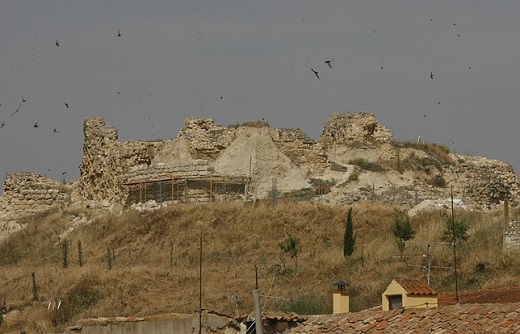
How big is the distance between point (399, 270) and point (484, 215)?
26.1 feet

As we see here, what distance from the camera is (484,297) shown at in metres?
33.8

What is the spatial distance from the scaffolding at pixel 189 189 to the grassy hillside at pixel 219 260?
3.71 feet

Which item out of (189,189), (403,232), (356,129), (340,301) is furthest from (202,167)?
(340,301)

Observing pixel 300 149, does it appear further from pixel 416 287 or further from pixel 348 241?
pixel 416 287

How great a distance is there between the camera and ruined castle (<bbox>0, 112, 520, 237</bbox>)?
53.1 meters

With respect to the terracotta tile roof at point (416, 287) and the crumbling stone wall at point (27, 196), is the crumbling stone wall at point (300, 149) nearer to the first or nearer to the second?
the crumbling stone wall at point (27, 196)

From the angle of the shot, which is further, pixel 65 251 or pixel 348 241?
pixel 65 251

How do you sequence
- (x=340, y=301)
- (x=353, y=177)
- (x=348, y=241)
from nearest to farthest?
1. (x=340, y=301)
2. (x=348, y=241)
3. (x=353, y=177)

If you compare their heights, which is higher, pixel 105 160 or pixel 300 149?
pixel 300 149

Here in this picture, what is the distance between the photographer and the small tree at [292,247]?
47.0 m

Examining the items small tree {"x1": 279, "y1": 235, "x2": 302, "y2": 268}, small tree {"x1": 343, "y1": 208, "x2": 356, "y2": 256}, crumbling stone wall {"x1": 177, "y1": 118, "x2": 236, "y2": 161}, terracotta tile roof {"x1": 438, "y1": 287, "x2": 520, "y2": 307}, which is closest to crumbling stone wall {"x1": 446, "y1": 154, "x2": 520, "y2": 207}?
crumbling stone wall {"x1": 177, "y1": 118, "x2": 236, "y2": 161}

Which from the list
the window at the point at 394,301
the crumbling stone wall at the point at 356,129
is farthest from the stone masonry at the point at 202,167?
the window at the point at 394,301

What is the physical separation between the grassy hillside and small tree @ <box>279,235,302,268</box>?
84 mm

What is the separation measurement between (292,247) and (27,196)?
13218 millimetres
